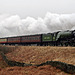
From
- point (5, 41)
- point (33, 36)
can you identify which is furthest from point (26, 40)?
point (5, 41)

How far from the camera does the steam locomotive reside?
85.0 feet

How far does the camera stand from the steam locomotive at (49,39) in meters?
25.9

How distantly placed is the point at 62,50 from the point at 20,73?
392 inches

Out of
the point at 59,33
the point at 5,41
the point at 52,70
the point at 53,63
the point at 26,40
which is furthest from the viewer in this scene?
the point at 5,41

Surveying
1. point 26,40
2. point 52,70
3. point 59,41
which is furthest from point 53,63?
point 26,40

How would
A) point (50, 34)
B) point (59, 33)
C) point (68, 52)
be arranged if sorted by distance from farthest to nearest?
point (50, 34), point (59, 33), point (68, 52)

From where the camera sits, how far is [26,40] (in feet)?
127

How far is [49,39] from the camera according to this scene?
31.1 m

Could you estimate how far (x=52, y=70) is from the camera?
1246cm

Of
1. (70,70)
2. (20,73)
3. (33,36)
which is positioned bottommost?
(20,73)

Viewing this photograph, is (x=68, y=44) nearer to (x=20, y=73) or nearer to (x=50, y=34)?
(x=50, y=34)

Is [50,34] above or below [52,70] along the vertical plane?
above

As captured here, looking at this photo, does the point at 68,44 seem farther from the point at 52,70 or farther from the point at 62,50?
the point at 52,70

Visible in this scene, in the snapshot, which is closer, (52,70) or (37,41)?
(52,70)
